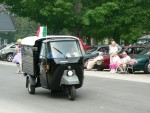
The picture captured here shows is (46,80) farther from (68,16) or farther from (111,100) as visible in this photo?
(68,16)

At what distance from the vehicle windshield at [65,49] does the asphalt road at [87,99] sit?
132 centimetres

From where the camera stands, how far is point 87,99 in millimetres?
13766

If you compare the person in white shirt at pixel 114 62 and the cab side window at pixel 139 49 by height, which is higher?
the cab side window at pixel 139 49

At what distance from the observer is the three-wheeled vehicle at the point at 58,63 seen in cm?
1355

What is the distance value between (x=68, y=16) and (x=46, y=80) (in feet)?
74.0

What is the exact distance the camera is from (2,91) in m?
16.0

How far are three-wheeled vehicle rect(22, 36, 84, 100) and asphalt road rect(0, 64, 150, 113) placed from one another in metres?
0.47

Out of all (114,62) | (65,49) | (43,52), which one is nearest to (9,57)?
(114,62)

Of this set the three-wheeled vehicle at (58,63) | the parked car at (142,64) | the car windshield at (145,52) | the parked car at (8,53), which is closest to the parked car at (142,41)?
the parked car at (8,53)

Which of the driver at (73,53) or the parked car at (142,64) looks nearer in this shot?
the driver at (73,53)

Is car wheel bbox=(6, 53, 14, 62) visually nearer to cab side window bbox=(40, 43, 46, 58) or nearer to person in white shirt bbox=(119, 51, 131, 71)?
person in white shirt bbox=(119, 51, 131, 71)

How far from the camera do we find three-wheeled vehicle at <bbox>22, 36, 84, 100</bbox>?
44.4ft

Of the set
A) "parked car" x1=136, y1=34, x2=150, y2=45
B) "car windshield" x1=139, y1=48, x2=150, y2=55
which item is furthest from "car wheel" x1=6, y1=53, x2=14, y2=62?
"car windshield" x1=139, y1=48, x2=150, y2=55

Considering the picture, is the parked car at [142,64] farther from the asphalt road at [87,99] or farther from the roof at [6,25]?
the roof at [6,25]
